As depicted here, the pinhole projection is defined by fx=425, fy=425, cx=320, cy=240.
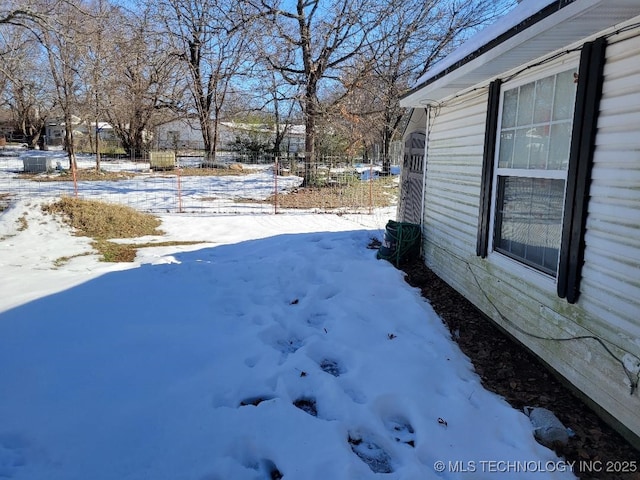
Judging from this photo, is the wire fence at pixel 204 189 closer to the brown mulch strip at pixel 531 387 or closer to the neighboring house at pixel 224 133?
the brown mulch strip at pixel 531 387

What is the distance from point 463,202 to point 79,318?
4210 mm

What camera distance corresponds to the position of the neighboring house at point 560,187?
2.54 meters

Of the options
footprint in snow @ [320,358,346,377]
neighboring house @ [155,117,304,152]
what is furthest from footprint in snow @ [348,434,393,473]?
neighboring house @ [155,117,304,152]

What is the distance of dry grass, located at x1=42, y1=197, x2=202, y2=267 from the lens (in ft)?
24.6

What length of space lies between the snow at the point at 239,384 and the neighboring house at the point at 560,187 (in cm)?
65

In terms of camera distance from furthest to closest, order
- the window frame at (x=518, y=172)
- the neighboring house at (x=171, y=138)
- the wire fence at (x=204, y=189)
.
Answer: the neighboring house at (x=171, y=138) → the wire fence at (x=204, y=189) → the window frame at (x=518, y=172)

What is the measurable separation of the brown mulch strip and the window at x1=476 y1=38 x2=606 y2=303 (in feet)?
2.37

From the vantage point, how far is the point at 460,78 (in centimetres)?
437

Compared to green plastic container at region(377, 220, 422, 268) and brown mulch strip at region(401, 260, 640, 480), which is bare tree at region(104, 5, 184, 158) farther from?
brown mulch strip at region(401, 260, 640, 480)

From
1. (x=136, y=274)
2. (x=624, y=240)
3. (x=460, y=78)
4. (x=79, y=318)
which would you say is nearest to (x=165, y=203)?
(x=136, y=274)

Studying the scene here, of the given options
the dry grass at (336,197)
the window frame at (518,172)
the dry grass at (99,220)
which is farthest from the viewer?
the dry grass at (336,197)

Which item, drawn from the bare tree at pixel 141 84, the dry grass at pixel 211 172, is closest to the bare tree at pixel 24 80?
the bare tree at pixel 141 84

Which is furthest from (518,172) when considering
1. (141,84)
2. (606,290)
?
(141,84)

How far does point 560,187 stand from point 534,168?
1.32 ft
